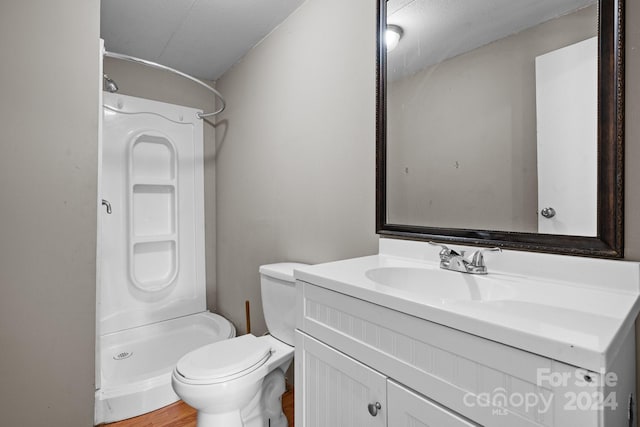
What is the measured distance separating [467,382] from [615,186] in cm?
64

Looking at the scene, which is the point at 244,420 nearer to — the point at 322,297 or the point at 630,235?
the point at 322,297

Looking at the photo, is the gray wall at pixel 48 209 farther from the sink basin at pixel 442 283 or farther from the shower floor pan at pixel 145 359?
the sink basin at pixel 442 283

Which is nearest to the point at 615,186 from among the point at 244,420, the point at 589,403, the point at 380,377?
the point at 589,403

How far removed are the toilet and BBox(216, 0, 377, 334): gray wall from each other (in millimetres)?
309

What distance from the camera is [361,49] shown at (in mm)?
1460

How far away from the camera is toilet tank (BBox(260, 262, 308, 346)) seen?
1554 mm

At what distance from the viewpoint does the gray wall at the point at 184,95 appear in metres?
2.39

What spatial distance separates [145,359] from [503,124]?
2.48 meters

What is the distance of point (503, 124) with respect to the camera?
41.3 inches

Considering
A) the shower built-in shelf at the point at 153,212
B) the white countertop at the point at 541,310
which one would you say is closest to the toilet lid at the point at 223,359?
the white countertop at the point at 541,310

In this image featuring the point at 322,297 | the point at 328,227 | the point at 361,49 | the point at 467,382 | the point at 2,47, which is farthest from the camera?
the point at 328,227

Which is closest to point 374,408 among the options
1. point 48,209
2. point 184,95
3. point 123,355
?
point 48,209

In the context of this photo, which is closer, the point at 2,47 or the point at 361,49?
the point at 2,47

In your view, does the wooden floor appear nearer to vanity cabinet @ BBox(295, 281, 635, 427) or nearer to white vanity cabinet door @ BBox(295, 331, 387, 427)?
white vanity cabinet door @ BBox(295, 331, 387, 427)
